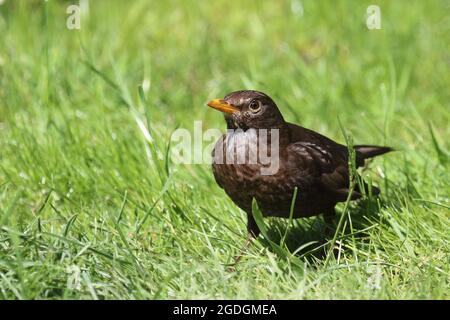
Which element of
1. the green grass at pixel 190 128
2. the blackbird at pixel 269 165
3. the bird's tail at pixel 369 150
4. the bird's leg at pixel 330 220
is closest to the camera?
the green grass at pixel 190 128

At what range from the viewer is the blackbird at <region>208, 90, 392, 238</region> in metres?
3.89

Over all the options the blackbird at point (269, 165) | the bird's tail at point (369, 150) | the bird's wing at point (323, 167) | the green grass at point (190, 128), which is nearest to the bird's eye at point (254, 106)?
the blackbird at point (269, 165)

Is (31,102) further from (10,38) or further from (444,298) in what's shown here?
(444,298)

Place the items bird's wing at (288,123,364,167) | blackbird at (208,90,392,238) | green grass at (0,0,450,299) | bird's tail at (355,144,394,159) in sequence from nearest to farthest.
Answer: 1. green grass at (0,0,450,299)
2. blackbird at (208,90,392,238)
3. bird's wing at (288,123,364,167)
4. bird's tail at (355,144,394,159)

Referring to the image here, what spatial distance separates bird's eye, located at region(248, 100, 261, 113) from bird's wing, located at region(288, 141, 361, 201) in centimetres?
26

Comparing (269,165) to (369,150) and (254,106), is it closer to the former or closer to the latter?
(254,106)

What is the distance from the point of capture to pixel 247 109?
3.99 metres

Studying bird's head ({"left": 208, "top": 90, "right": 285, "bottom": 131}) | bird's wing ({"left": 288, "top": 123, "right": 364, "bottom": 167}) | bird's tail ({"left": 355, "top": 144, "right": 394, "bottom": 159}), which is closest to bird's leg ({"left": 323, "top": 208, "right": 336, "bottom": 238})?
bird's wing ({"left": 288, "top": 123, "right": 364, "bottom": 167})

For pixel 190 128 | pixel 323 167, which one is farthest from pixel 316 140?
pixel 190 128

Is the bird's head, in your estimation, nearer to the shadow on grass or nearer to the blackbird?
the blackbird

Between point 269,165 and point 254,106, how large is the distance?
1.08 feet

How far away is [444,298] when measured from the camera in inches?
131

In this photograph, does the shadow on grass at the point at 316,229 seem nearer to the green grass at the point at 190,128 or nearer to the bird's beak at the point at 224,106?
the green grass at the point at 190,128

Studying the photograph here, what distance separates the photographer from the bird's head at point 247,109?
13.0 ft
